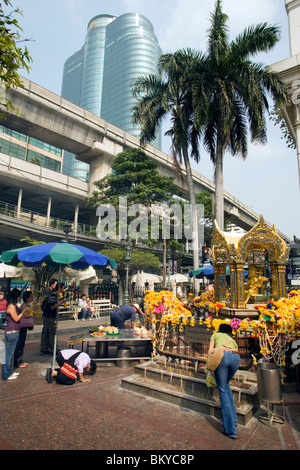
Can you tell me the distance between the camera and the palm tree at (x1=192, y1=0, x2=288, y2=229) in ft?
52.2

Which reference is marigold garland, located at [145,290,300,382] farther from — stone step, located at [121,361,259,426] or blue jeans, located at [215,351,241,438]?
blue jeans, located at [215,351,241,438]

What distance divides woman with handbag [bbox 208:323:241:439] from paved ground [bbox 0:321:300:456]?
182mm

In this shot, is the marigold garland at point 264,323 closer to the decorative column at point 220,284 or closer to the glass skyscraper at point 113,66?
the decorative column at point 220,284

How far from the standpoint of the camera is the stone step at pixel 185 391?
444 centimetres

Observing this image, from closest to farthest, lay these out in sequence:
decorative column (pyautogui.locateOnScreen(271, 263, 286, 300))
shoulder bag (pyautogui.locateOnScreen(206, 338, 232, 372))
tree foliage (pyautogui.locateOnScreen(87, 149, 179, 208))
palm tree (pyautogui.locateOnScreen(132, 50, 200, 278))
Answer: shoulder bag (pyautogui.locateOnScreen(206, 338, 232, 372)) < decorative column (pyautogui.locateOnScreen(271, 263, 286, 300)) < palm tree (pyautogui.locateOnScreen(132, 50, 200, 278)) < tree foliage (pyautogui.locateOnScreen(87, 149, 179, 208))

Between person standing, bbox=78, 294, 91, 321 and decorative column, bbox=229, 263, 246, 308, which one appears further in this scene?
person standing, bbox=78, 294, 91, 321

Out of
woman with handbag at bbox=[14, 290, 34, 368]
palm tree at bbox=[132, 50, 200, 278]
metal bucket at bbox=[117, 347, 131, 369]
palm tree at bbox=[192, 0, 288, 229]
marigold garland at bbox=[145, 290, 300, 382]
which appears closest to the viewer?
marigold garland at bbox=[145, 290, 300, 382]

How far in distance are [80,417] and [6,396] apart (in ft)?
5.58

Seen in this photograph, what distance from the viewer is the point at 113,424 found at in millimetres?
4023

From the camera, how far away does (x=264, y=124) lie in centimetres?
1703

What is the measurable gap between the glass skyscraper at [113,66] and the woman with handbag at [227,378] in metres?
119

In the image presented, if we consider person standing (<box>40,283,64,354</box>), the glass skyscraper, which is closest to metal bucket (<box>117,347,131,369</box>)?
person standing (<box>40,283,64,354</box>)

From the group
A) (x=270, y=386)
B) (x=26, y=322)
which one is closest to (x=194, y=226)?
(x=26, y=322)

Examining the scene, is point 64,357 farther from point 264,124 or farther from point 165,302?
point 264,124
